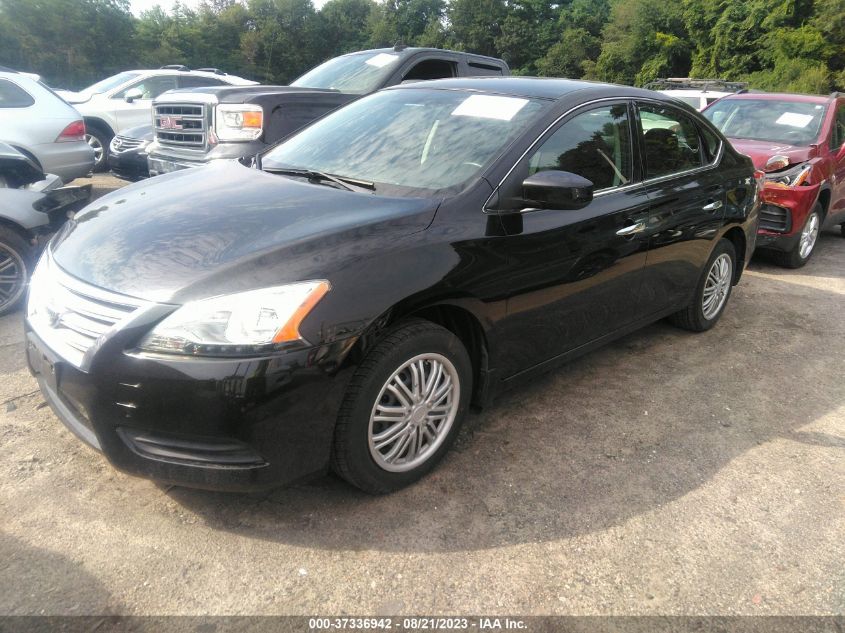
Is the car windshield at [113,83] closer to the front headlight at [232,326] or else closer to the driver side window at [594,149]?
the driver side window at [594,149]

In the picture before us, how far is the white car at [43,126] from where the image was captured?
7105 mm

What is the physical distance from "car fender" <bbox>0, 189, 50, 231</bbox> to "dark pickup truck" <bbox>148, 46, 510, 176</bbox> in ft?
4.48

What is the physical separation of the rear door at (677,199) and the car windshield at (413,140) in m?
1.02

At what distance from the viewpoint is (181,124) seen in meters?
6.62

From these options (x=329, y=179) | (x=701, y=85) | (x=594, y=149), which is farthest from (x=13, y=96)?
(x=701, y=85)

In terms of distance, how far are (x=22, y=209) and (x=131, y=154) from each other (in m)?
3.99

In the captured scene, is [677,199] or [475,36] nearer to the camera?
[677,199]

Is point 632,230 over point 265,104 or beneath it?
beneath

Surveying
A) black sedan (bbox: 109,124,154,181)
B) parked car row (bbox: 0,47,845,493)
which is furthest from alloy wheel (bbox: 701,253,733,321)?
black sedan (bbox: 109,124,154,181)

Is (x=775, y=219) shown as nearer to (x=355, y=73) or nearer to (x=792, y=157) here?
(x=792, y=157)

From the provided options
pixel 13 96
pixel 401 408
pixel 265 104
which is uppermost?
pixel 265 104

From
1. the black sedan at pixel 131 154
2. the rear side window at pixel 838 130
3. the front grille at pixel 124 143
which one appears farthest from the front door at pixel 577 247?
the front grille at pixel 124 143

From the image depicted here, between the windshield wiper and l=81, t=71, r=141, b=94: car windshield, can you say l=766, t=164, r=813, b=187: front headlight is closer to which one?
the windshield wiper

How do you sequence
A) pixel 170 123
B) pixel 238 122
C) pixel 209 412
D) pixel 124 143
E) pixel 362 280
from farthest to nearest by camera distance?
pixel 124 143 → pixel 170 123 → pixel 238 122 → pixel 362 280 → pixel 209 412
